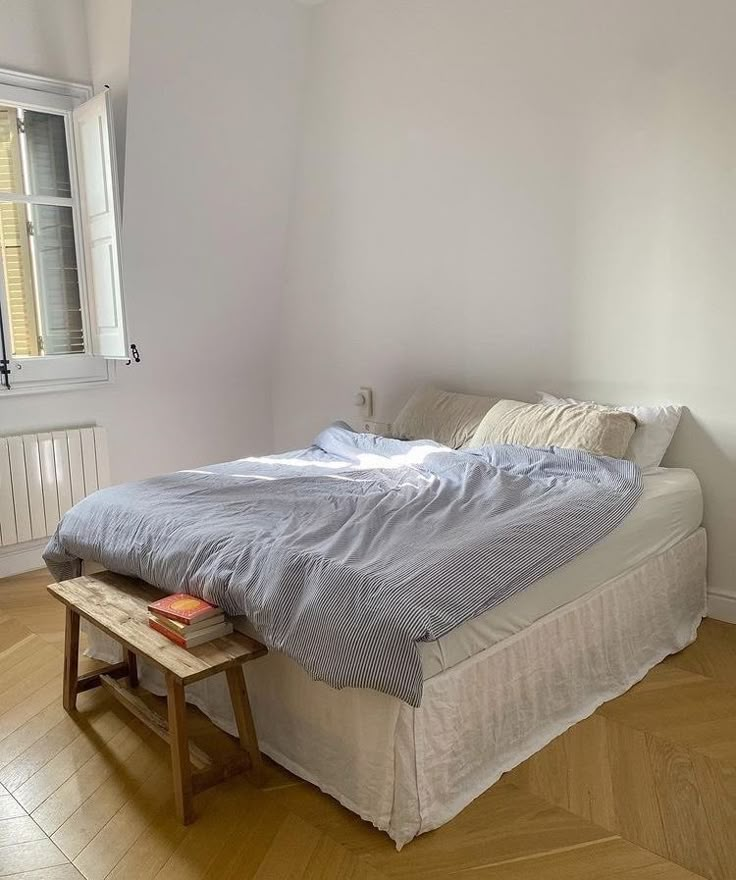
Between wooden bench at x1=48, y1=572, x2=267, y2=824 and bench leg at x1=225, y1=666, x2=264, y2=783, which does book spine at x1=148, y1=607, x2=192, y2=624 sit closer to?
wooden bench at x1=48, y1=572, x2=267, y2=824

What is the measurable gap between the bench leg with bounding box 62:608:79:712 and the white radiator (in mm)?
1389

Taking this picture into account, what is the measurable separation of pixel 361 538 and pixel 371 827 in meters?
0.71

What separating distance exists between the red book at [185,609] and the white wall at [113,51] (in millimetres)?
2283

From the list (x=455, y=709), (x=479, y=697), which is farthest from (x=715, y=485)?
(x=455, y=709)

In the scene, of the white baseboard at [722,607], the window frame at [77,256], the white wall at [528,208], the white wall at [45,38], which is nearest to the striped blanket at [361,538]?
the white wall at [528,208]

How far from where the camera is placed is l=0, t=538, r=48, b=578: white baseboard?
12.1ft

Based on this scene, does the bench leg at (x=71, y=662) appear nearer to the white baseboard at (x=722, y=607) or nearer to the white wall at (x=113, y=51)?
the white wall at (x=113, y=51)

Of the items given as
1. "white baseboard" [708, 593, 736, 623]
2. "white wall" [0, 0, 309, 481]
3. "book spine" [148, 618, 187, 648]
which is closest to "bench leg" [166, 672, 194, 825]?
"book spine" [148, 618, 187, 648]

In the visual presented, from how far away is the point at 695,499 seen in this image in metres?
2.88

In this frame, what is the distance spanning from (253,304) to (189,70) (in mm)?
1255

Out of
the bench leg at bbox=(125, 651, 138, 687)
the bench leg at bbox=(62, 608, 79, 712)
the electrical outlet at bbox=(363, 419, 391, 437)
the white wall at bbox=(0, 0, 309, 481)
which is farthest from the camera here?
the electrical outlet at bbox=(363, 419, 391, 437)

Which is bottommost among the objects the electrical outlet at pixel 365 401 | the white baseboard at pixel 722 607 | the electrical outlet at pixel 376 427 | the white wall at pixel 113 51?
the white baseboard at pixel 722 607

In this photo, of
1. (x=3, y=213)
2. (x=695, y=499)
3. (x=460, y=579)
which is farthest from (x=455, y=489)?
(x=3, y=213)

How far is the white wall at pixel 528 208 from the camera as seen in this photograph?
2873mm
